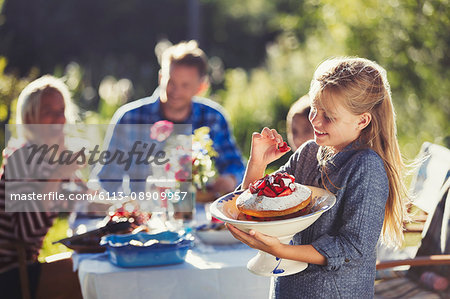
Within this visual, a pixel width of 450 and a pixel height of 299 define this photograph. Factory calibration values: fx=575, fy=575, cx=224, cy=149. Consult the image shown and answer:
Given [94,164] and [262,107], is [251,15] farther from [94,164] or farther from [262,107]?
[94,164]

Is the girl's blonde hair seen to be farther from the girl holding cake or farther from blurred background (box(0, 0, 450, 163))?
blurred background (box(0, 0, 450, 163))

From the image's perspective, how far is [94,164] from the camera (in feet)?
13.3

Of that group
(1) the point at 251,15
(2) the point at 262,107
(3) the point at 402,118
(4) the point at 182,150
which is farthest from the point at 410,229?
(1) the point at 251,15

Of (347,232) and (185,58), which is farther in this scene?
(185,58)

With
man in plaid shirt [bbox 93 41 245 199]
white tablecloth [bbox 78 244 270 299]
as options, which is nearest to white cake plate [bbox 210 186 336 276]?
white tablecloth [bbox 78 244 270 299]

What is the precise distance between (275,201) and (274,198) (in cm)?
2

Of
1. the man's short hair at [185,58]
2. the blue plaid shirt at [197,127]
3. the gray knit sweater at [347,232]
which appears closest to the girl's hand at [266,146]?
the gray knit sweater at [347,232]

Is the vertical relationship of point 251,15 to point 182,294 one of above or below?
above

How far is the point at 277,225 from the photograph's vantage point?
165cm

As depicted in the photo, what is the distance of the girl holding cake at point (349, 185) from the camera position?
5.70ft

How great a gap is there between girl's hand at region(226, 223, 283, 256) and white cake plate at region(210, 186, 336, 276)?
0.7 inches

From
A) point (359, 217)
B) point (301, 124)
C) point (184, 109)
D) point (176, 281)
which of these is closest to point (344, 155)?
point (359, 217)

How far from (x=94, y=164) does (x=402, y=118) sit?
393 centimetres

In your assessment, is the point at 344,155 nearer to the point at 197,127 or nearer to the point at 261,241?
the point at 261,241
